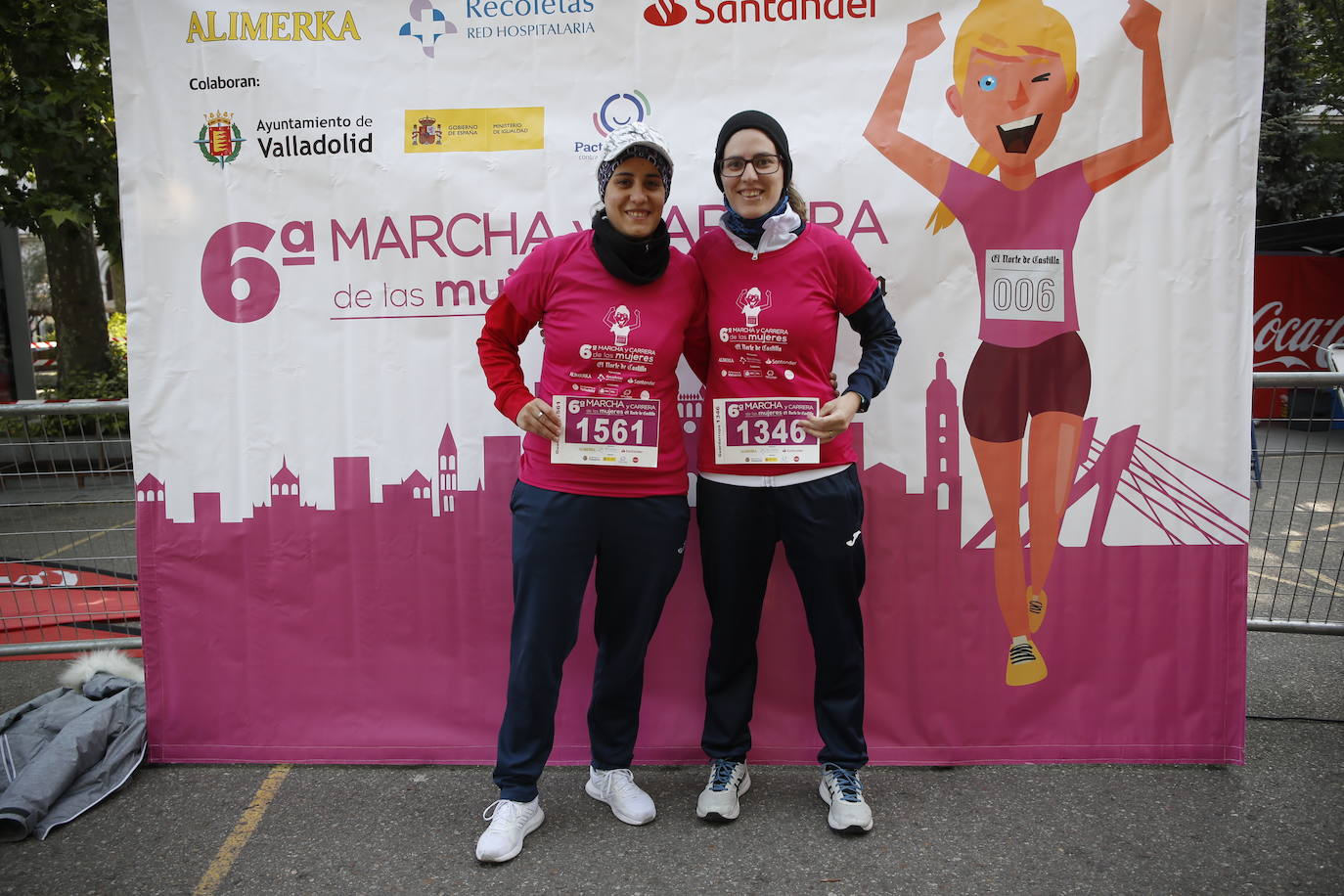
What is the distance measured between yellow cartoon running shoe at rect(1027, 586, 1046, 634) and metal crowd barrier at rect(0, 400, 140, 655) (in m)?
3.56

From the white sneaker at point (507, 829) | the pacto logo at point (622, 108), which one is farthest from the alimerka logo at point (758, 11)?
the white sneaker at point (507, 829)

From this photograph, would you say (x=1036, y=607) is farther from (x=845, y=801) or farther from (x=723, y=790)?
(x=723, y=790)

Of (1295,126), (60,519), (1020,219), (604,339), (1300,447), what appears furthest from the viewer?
(1295,126)

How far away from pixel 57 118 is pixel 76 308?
4.10 metres

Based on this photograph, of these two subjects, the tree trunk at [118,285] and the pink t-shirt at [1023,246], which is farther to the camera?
the tree trunk at [118,285]

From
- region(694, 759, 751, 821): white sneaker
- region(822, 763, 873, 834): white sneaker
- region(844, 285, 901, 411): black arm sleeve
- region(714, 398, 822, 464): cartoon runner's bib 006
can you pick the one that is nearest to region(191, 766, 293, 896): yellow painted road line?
region(694, 759, 751, 821): white sneaker

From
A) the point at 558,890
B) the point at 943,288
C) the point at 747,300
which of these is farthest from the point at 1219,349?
the point at 558,890

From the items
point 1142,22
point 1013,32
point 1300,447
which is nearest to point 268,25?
point 1013,32

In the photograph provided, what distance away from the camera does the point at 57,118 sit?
26.6 ft

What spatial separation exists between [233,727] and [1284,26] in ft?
A: 64.0

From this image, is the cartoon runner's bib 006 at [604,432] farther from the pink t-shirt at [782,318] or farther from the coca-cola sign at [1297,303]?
the coca-cola sign at [1297,303]

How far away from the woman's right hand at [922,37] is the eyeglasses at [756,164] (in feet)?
2.85

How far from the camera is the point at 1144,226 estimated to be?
11.0 feet

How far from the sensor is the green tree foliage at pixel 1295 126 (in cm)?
1587
